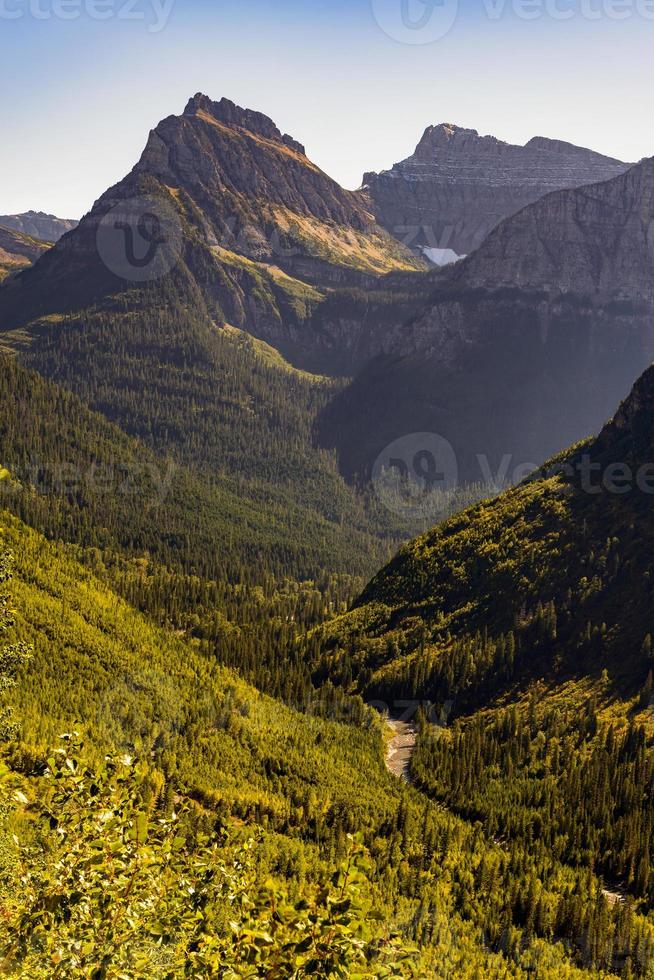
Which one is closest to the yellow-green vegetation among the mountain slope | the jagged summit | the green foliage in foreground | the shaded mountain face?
the green foliage in foreground

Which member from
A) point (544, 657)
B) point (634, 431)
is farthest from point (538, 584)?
point (634, 431)

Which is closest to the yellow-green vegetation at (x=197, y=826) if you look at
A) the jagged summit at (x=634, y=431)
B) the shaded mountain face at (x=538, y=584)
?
the shaded mountain face at (x=538, y=584)

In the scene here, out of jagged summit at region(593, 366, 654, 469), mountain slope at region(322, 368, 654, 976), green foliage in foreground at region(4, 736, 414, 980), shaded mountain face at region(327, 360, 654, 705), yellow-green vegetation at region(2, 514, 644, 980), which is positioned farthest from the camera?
jagged summit at region(593, 366, 654, 469)

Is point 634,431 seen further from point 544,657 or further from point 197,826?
point 197,826

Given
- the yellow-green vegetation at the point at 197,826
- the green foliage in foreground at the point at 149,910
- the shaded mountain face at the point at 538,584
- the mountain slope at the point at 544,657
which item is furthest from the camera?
the shaded mountain face at the point at 538,584

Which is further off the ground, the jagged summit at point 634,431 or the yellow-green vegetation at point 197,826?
the jagged summit at point 634,431

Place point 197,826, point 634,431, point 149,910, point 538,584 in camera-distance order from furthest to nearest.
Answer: point 634,431
point 538,584
point 197,826
point 149,910

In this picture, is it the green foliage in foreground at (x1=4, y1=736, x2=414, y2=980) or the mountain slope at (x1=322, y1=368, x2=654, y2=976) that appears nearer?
the green foliage in foreground at (x1=4, y1=736, x2=414, y2=980)

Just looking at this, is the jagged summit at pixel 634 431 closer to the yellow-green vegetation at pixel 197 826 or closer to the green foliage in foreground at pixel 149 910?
the yellow-green vegetation at pixel 197 826

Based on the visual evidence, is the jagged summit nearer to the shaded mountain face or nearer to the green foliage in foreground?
the shaded mountain face

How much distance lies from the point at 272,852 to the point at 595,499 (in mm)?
109972

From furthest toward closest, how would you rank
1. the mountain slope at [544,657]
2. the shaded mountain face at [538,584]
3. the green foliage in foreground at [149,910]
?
1. the shaded mountain face at [538,584]
2. the mountain slope at [544,657]
3. the green foliage in foreground at [149,910]

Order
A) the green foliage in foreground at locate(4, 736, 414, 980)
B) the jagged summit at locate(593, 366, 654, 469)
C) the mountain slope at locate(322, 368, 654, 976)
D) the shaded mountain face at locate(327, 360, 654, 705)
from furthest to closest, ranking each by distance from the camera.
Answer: the jagged summit at locate(593, 366, 654, 469) → the shaded mountain face at locate(327, 360, 654, 705) → the mountain slope at locate(322, 368, 654, 976) → the green foliage in foreground at locate(4, 736, 414, 980)

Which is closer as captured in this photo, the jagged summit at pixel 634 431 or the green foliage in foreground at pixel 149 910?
the green foliage in foreground at pixel 149 910
